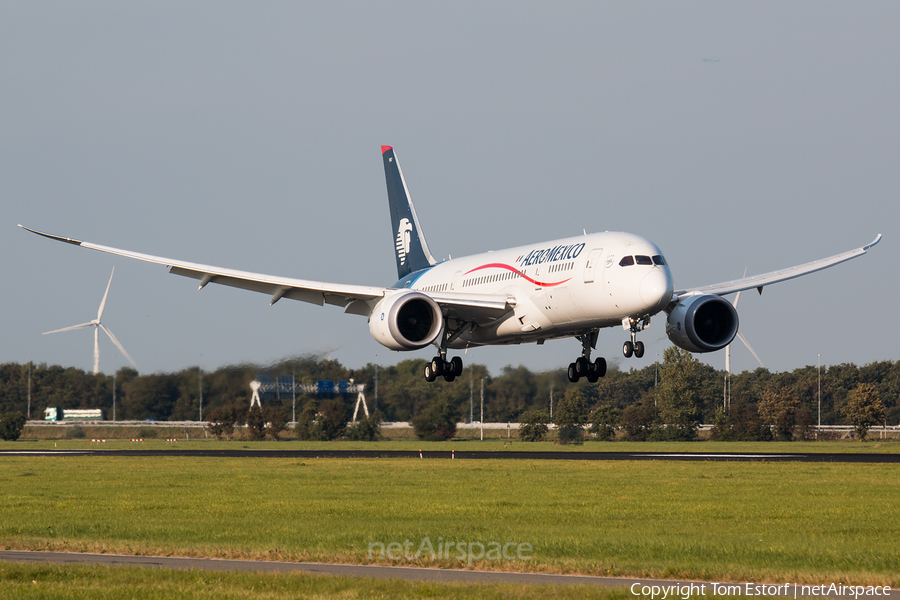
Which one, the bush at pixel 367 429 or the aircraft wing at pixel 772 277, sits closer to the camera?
the aircraft wing at pixel 772 277

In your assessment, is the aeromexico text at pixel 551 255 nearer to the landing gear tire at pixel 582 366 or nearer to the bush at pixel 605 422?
the landing gear tire at pixel 582 366

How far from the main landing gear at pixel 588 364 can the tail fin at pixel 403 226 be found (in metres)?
13.4

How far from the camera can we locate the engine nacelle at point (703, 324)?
4850 centimetres

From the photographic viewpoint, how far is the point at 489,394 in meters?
92.7

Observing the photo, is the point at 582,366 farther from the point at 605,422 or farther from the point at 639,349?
the point at 605,422

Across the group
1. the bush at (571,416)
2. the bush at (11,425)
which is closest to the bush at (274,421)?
the bush at (11,425)

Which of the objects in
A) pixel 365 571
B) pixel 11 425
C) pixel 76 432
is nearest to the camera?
pixel 365 571

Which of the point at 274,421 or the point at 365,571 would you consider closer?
the point at 365,571

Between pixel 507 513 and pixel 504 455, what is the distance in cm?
3815

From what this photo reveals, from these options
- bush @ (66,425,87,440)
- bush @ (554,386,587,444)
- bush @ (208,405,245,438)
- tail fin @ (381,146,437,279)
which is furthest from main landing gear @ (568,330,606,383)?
bush @ (66,425,87,440)

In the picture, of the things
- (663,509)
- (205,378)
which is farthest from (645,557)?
(205,378)

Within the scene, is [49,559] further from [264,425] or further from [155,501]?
[264,425]
